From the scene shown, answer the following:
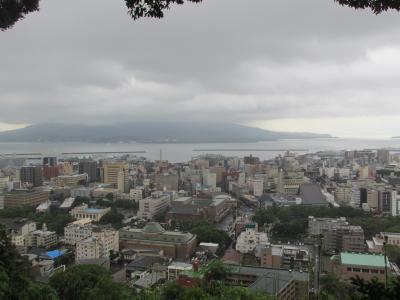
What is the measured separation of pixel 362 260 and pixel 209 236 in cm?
372

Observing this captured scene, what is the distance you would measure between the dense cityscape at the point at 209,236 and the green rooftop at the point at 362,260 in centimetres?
2

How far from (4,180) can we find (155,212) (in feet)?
31.9

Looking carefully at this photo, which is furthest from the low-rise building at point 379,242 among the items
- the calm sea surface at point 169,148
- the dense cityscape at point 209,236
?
the calm sea surface at point 169,148

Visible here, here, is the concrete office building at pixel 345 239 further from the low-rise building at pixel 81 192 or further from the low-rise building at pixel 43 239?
the low-rise building at pixel 81 192

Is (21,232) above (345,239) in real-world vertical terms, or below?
above

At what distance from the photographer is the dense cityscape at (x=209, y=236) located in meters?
6.24

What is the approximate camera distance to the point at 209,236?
32.3 feet

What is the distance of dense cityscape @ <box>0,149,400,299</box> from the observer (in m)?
6.24

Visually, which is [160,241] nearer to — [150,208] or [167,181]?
[150,208]

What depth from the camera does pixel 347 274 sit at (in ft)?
23.6

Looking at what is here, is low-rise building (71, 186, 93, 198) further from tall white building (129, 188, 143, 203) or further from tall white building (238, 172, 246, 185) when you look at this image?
tall white building (238, 172, 246, 185)

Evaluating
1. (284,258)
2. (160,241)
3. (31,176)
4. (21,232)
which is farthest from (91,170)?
(284,258)

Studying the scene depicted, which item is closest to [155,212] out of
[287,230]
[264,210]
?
[264,210]

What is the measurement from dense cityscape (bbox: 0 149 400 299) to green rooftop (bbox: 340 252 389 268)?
0.02 metres
